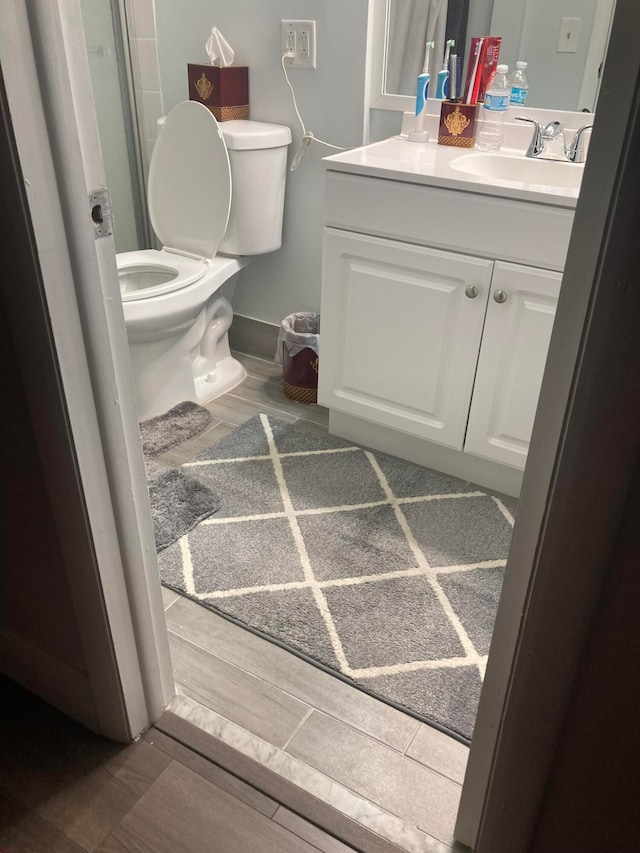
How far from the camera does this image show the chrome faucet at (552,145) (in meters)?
1.83

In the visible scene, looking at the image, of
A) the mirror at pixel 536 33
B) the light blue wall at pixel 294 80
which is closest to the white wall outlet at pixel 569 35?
the mirror at pixel 536 33

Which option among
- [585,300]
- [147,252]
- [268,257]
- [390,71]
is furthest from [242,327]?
[585,300]

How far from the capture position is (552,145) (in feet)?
6.15

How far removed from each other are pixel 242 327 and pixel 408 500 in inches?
44.9

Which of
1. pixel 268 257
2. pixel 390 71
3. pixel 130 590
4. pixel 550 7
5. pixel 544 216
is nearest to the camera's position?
pixel 130 590

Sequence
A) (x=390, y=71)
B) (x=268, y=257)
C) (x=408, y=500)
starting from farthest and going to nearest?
(x=268, y=257) → (x=390, y=71) → (x=408, y=500)

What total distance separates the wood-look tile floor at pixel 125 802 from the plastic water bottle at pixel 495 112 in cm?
173

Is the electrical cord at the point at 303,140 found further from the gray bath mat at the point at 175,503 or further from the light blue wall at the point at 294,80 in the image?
the gray bath mat at the point at 175,503

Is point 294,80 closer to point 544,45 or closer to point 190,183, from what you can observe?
point 190,183

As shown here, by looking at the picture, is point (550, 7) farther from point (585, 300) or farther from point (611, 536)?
point (611, 536)

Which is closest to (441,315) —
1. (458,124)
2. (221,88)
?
(458,124)

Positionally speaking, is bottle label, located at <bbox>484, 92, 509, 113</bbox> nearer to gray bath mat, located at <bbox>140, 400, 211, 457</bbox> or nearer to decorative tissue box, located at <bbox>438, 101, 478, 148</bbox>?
decorative tissue box, located at <bbox>438, 101, 478, 148</bbox>

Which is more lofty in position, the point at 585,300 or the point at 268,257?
the point at 585,300

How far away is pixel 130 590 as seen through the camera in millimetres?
1178
